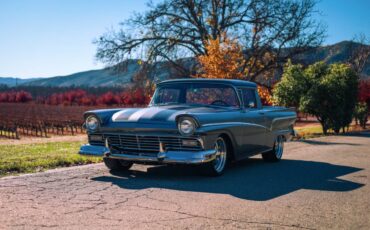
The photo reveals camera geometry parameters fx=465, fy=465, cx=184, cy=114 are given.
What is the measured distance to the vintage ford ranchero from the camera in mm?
6504

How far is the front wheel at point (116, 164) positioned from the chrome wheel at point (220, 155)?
1576 mm

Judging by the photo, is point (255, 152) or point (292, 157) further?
point (292, 157)

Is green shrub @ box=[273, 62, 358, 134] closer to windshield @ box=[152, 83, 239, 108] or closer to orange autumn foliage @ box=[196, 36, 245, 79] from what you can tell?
orange autumn foliage @ box=[196, 36, 245, 79]

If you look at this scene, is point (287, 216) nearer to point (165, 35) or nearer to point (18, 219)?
point (18, 219)

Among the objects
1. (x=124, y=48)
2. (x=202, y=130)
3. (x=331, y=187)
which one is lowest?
(x=331, y=187)

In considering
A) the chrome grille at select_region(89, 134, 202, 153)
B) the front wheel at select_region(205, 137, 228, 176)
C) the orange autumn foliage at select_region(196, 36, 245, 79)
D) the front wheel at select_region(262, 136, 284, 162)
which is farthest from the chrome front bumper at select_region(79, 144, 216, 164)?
the orange autumn foliage at select_region(196, 36, 245, 79)

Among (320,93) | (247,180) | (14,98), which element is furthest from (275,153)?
(14,98)

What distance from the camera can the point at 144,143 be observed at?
6777 mm

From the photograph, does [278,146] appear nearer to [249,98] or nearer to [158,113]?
[249,98]

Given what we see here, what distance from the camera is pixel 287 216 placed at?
4730 mm

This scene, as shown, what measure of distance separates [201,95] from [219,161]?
1.29 m

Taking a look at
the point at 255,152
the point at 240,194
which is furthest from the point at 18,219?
the point at 255,152

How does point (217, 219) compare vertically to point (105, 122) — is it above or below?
below

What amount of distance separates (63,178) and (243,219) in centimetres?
320
